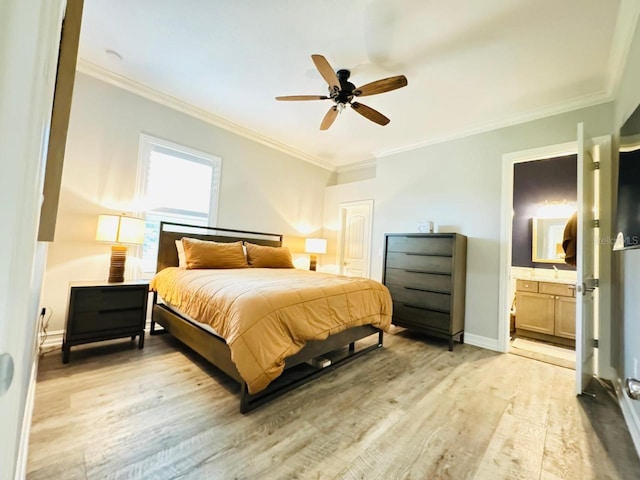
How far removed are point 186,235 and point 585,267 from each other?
4.12 m

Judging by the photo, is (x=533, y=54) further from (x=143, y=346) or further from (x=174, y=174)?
(x=143, y=346)

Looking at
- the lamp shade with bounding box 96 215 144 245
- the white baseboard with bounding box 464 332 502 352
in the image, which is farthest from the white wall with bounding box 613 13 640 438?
the lamp shade with bounding box 96 215 144 245

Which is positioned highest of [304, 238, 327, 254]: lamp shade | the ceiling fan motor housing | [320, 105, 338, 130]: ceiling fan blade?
the ceiling fan motor housing

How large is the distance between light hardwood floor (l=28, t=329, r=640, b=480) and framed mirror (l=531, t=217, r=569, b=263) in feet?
7.12

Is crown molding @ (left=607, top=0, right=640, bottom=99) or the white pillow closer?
crown molding @ (left=607, top=0, right=640, bottom=99)

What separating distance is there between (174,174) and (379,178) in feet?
9.94

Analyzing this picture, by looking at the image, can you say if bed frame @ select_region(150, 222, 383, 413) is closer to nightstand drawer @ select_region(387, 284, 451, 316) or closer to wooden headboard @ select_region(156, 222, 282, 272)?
wooden headboard @ select_region(156, 222, 282, 272)

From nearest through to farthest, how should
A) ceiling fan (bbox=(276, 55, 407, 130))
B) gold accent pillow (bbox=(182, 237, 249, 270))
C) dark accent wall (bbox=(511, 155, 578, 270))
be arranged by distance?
ceiling fan (bbox=(276, 55, 407, 130)) < gold accent pillow (bbox=(182, 237, 249, 270)) < dark accent wall (bbox=(511, 155, 578, 270))

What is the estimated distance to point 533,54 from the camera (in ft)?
7.48

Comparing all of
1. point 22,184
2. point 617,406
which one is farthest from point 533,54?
point 22,184

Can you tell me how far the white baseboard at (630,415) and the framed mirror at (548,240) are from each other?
87.9 inches

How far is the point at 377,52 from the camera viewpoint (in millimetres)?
2354

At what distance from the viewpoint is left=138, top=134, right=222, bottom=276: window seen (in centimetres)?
324

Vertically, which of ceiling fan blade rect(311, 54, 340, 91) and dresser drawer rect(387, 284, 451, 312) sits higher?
ceiling fan blade rect(311, 54, 340, 91)
